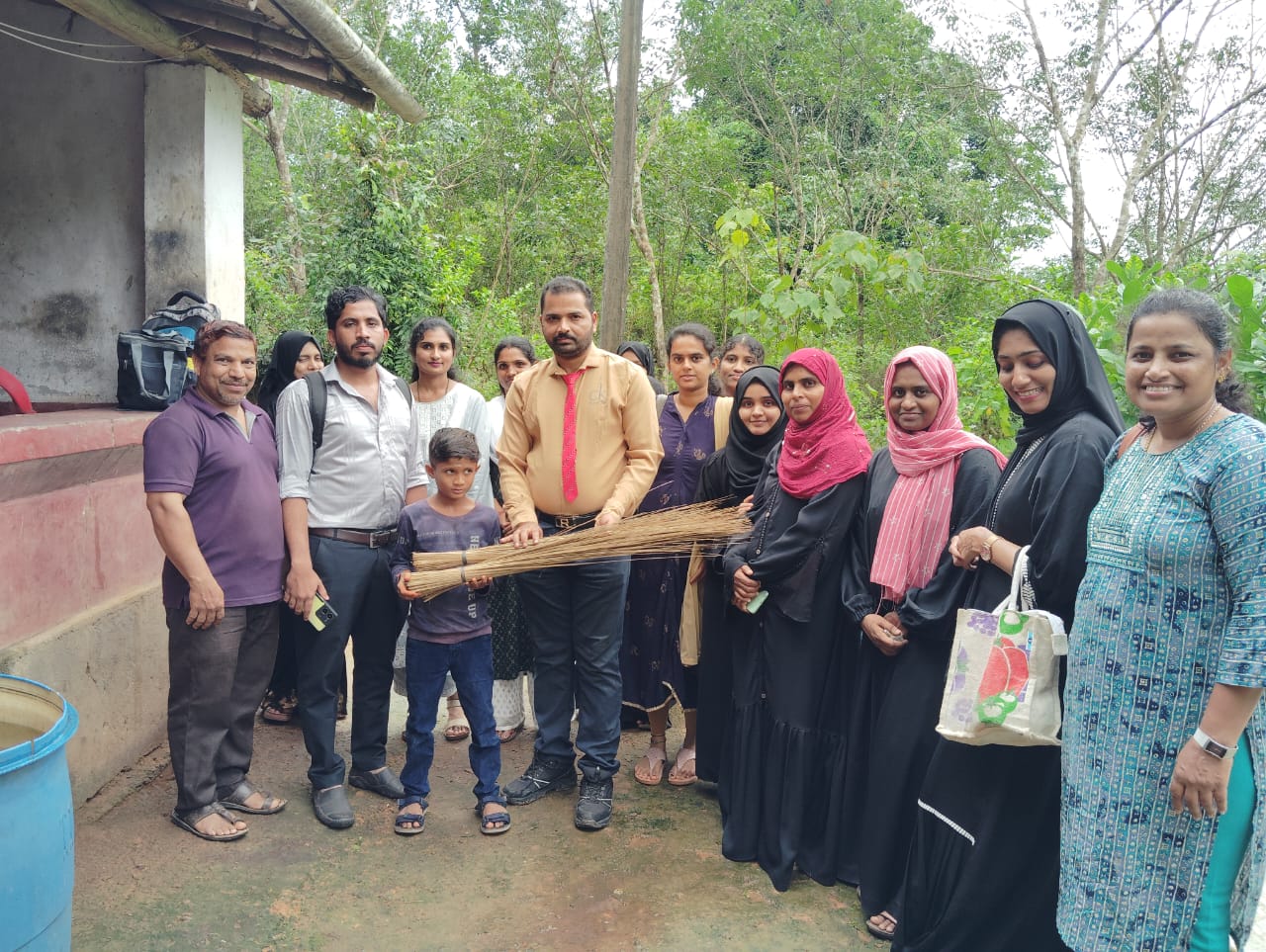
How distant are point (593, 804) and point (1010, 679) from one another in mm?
1872

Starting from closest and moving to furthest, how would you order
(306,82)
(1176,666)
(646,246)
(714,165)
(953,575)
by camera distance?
(1176,666)
(953,575)
(306,82)
(646,246)
(714,165)

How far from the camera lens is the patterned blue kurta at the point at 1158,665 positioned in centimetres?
191

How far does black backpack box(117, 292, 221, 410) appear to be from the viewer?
14.2 feet

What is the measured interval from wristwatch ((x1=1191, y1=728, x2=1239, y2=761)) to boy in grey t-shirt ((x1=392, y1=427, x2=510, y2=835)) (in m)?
2.22

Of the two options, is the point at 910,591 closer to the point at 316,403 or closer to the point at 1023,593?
the point at 1023,593

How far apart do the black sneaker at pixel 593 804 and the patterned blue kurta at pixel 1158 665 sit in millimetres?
1791

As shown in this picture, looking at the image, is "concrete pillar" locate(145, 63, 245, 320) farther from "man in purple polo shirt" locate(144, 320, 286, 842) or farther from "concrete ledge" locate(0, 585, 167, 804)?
"man in purple polo shirt" locate(144, 320, 286, 842)

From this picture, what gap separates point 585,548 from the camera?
3.43 meters

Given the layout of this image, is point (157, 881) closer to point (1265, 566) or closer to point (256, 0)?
point (1265, 566)

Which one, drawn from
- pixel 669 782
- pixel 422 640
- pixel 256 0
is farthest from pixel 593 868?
pixel 256 0

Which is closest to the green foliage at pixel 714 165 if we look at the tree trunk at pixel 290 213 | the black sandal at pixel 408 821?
the tree trunk at pixel 290 213

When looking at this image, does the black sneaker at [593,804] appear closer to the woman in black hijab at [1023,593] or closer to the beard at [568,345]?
the woman in black hijab at [1023,593]

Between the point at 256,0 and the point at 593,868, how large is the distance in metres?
3.95

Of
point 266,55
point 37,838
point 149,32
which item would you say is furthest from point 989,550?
Result: point 266,55
